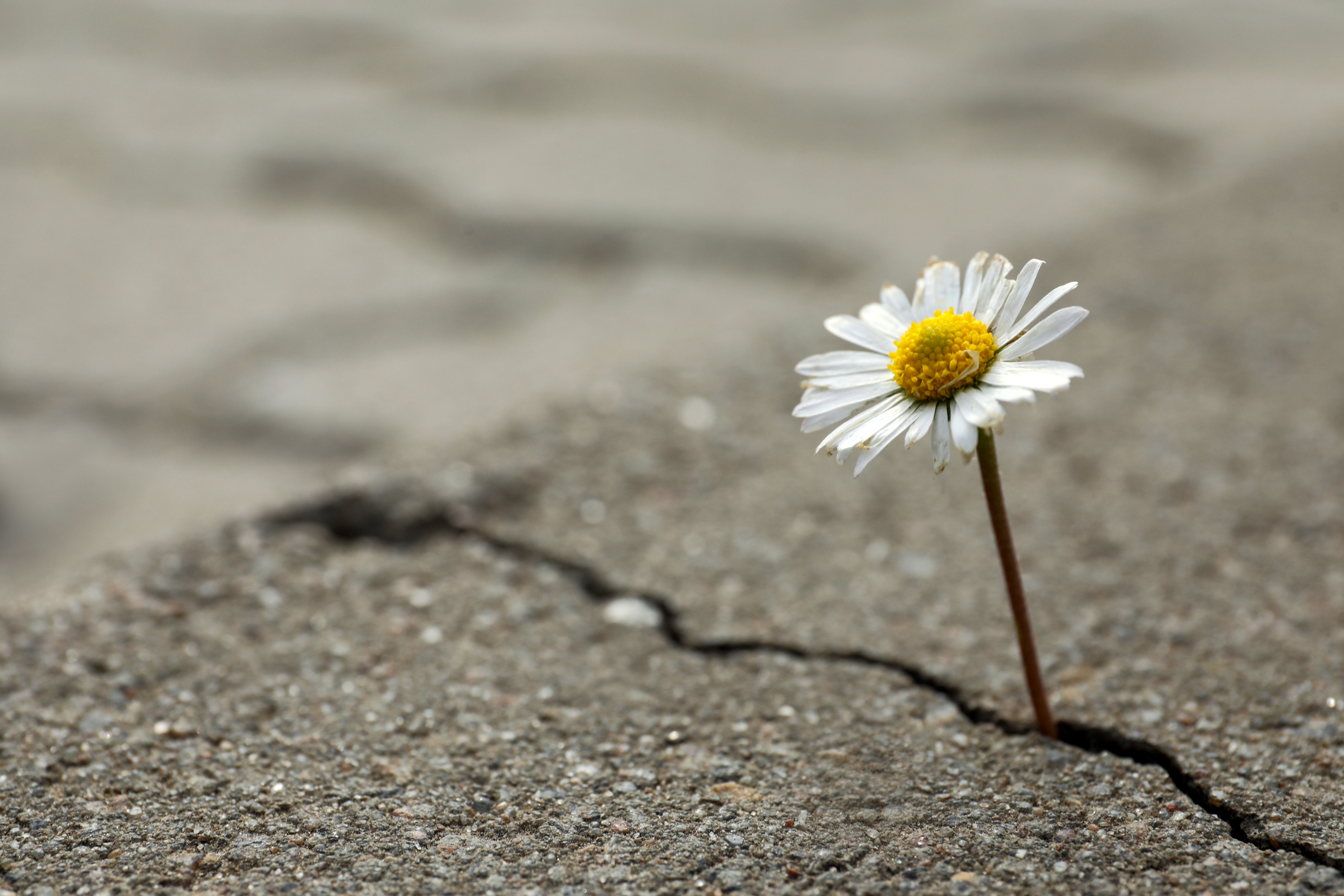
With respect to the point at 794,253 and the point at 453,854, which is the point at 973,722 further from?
the point at 794,253

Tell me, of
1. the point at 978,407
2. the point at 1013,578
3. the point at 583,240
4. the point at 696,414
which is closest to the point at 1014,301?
the point at 978,407

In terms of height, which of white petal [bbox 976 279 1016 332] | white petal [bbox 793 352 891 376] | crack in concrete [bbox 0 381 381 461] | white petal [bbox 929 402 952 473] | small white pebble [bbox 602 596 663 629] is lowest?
crack in concrete [bbox 0 381 381 461]

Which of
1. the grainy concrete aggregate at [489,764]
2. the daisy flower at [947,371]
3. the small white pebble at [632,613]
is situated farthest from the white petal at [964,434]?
the small white pebble at [632,613]

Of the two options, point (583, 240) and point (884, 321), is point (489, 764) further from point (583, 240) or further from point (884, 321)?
point (583, 240)

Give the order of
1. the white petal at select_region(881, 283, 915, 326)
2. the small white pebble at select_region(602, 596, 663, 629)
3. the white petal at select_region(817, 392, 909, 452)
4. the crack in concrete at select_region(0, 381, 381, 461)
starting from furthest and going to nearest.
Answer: the crack in concrete at select_region(0, 381, 381, 461) → the small white pebble at select_region(602, 596, 663, 629) → the white petal at select_region(881, 283, 915, 326) → the white petal at select_region(817, 392, 909, 452)

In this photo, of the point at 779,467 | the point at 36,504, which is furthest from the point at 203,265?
the point at 779,467

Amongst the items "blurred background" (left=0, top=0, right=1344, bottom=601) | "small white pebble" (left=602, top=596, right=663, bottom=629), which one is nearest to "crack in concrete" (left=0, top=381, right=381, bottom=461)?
"blurred background" (left=0, top=0, right=1344, bottom=601)

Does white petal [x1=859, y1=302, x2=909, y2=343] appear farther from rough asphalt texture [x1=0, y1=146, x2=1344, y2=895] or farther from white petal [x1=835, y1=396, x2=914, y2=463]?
rough asphalt texture [x1=0, y1=146, x2=1344, y2=895]
